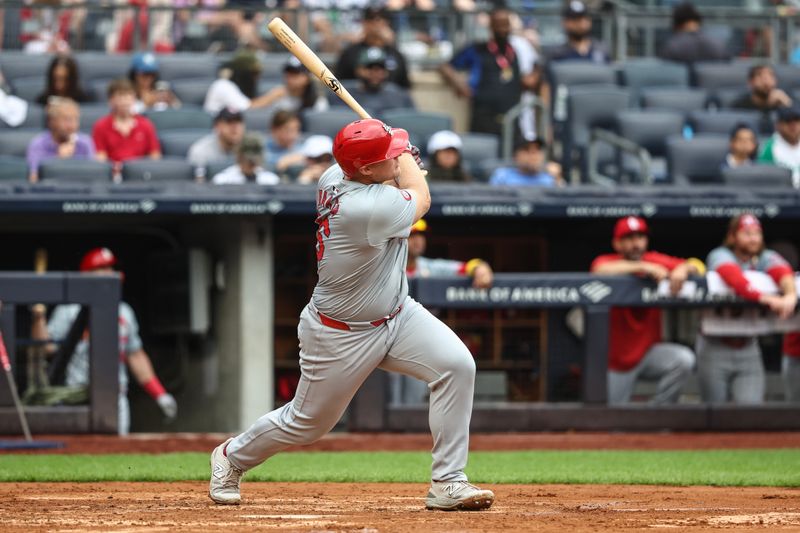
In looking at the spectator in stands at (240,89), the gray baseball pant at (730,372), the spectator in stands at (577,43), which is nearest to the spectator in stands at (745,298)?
the gray baseball pant at (730,372)

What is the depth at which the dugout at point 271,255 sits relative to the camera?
10.0 meters

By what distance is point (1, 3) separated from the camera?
535 inches

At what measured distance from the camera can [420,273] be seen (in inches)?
393

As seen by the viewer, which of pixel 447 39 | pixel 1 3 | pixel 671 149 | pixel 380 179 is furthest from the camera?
pixel 447 39

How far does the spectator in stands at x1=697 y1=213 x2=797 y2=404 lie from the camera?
33.0ft

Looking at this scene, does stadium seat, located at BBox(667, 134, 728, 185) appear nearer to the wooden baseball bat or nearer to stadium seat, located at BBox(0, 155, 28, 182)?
stadium seat, located at BBox(0, 155, 28, 182)

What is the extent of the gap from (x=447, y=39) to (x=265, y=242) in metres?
4.78

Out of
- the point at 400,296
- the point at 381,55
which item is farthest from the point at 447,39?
the point at 400,296

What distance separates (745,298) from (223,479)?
5138 mm

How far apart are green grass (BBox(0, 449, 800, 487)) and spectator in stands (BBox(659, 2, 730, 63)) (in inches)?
226

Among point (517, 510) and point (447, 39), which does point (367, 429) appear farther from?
point (447, 39)

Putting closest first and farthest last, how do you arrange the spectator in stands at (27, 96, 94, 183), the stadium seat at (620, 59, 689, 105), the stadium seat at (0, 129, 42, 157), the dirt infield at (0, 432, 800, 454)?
the dirt infield at (0, 432, 800, 454) → the spectator in stands at (27, 96, 94, 183) → the stadium seat at (0, 129, 42, 157) → the stadium seat at (620, 59, 689, 105)

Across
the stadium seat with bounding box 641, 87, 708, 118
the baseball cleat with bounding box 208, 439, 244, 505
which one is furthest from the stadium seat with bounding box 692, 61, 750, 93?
the baseball cleat with bounding box 208, 439, 244, 505

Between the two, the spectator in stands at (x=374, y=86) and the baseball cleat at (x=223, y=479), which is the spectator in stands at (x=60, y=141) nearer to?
the spectator in stands at (x=374, y=86)
